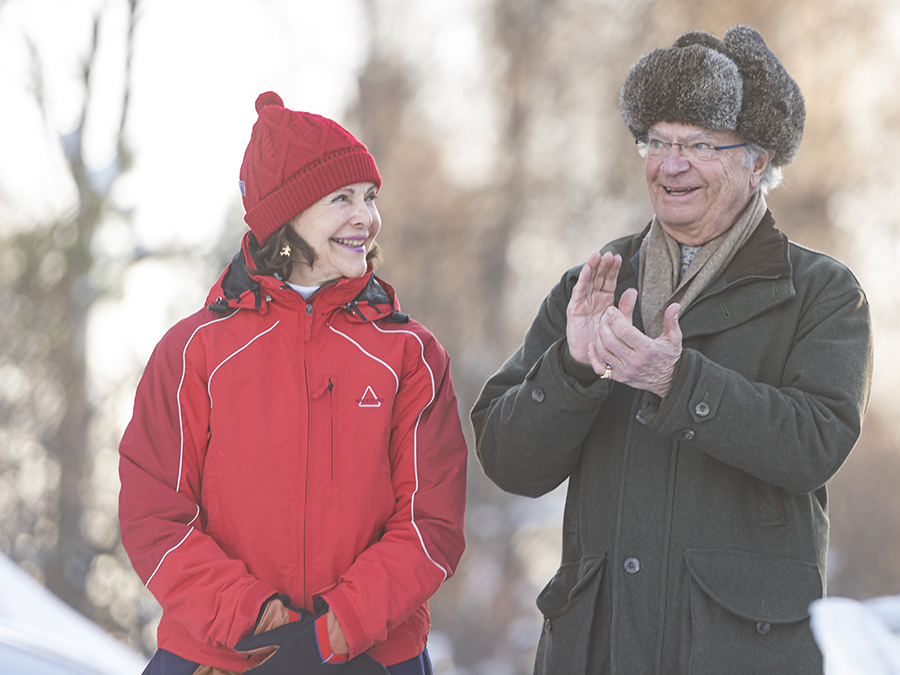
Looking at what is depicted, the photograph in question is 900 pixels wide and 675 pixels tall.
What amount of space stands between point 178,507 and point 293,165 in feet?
2.12

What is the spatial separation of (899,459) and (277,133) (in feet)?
23.0

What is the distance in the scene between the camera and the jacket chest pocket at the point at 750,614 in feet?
4.53

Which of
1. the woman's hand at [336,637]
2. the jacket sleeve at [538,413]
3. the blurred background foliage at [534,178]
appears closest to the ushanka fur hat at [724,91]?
the jacket sleeve at [538,413]

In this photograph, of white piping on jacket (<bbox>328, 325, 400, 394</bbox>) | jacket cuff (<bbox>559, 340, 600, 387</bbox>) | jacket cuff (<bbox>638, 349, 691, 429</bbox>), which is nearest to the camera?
jacket cuff (<bbox>638, 349, 691, 429</bbox>)

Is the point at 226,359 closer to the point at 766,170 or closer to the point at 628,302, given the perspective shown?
the point at 628,302

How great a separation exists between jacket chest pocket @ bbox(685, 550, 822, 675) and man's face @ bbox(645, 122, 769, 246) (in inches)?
23.5

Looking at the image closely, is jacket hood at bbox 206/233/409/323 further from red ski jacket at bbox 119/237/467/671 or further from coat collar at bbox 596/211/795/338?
coat collar at bbox 596/211/795/338

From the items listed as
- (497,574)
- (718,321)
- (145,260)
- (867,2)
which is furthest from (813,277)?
(867,2)

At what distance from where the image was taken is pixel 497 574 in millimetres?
7219

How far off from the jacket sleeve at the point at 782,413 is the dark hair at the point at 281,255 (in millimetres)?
698

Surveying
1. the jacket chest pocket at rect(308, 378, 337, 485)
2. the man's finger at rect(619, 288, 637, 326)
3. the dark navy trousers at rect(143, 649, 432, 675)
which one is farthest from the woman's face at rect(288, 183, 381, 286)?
the dark navy trousers at rect(143, 649, 432, 675)

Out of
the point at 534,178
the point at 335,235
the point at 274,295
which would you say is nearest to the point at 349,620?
the point at 274,295

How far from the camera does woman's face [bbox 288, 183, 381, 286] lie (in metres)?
1.56

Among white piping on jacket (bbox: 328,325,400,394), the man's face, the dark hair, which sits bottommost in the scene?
white piping on jacket (bbox: 328,325,400,394)
